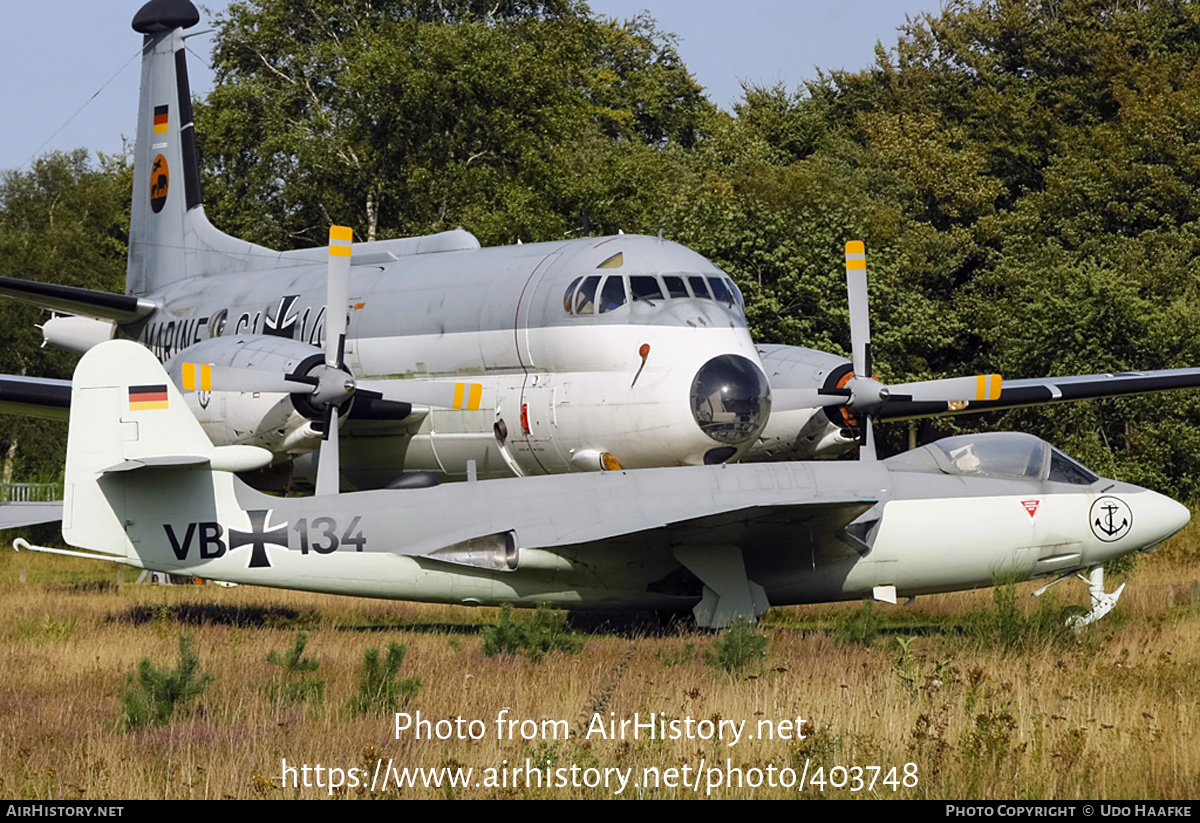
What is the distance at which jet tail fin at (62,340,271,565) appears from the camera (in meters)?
14.5

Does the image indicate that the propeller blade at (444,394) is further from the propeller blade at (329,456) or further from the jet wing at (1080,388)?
the jet wing at (1080,388)

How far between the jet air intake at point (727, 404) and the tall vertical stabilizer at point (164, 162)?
14.6 m

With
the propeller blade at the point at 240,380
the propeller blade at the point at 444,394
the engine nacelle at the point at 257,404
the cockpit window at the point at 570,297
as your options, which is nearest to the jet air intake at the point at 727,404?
the cockpit window at the point at 570,297

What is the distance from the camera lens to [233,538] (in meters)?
14.6

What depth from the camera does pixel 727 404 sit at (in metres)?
17.5

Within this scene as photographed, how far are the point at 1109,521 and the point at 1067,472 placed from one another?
2.40ft

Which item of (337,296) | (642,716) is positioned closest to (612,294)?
(337,296)

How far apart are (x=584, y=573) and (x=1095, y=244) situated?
34.9m

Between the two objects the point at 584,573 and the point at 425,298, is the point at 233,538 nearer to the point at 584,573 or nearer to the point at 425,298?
the point at 584,573

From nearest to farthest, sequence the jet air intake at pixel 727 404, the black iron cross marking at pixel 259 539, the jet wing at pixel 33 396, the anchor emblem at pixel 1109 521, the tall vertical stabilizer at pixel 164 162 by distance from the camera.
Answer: the black iron cross marking at pixel 259 539, the anchor emblem at pixel 1109 521, the jet air intake at pixel 727 404, the jet wing at pixel 33 396, the tall vertical stabilizer at pixel 164 162

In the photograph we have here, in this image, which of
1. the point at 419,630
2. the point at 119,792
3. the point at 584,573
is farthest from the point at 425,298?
the point at 119,792

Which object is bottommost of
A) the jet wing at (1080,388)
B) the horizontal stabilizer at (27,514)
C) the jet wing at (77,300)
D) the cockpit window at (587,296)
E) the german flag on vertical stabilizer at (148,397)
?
the horizontal stabilizer at (27,514)

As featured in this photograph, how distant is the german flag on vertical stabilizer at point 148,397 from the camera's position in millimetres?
14602
